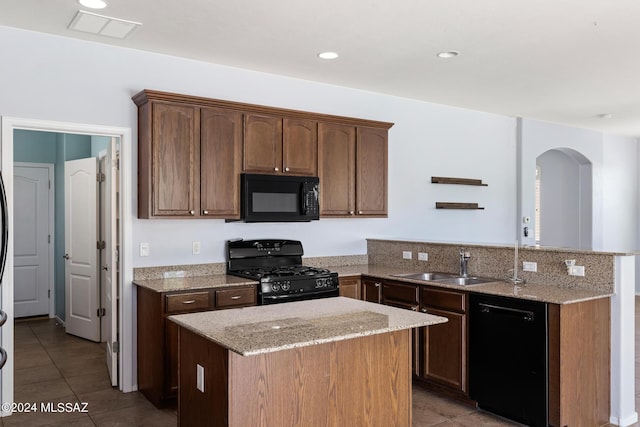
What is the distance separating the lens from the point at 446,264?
15.2 ft

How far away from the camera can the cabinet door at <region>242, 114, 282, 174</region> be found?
14.5ft

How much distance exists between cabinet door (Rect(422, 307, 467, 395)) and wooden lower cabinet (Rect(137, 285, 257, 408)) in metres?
1.40

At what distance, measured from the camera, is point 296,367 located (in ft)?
7.91

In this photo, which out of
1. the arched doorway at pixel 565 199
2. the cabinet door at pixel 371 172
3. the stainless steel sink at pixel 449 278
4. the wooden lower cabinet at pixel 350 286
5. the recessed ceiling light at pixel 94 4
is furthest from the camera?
the arched doorway at pixel 565 199

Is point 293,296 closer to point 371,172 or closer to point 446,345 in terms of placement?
point 446,345

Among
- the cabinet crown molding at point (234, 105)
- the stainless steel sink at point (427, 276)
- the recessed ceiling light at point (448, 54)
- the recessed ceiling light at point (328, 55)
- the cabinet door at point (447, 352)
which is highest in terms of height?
the recessed ceiling light at point (328, 55)

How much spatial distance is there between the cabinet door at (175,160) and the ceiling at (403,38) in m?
0.56

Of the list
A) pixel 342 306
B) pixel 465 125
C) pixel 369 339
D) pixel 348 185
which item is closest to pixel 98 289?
pixel 348 185

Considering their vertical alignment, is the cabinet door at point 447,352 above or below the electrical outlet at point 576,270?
below

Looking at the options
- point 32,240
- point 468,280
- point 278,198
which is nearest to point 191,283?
point 278,198

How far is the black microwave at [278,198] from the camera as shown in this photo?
4391mm

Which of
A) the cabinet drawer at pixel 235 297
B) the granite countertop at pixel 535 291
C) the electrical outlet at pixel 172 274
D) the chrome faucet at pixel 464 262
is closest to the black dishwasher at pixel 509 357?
the granite countertop at pixel 535 291

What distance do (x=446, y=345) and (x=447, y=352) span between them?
51 millimetres

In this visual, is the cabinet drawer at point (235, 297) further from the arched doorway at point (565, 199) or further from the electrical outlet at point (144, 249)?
the arched doorway at point (565, 199)
